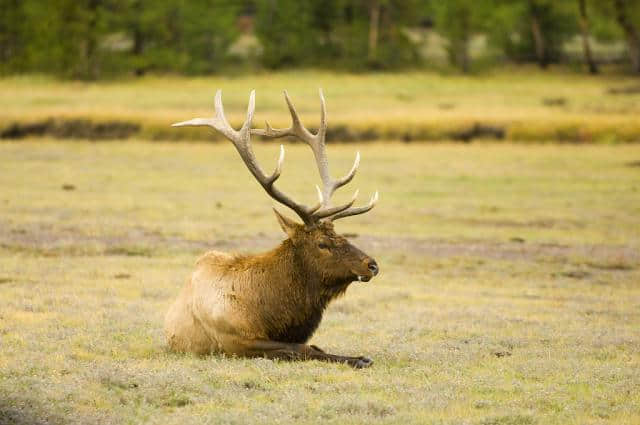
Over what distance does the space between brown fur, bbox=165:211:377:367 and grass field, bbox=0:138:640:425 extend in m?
0.35

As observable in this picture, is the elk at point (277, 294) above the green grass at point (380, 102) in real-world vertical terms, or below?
above

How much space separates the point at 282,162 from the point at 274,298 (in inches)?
49.2

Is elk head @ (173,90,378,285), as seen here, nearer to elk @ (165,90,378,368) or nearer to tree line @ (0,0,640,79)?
elk @ (165,90,378,368)

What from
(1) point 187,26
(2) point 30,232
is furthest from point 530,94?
(2) point 30,232

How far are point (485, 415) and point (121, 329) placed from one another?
4.85 meters

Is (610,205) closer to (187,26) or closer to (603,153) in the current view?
(603,153)

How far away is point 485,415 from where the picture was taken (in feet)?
28.4

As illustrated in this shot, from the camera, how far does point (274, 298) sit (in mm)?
10688

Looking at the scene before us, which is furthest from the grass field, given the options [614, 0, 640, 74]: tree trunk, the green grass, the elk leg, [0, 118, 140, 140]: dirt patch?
[614, 0, 640, 74]: tree trunk

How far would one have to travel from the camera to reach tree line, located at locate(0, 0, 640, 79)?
64000mm

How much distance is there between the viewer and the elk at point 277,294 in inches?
416

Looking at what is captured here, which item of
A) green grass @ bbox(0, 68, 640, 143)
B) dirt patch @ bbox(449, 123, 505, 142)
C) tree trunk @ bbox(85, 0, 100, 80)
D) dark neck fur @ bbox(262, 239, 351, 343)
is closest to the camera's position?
dark neck fur @ bbox(262, 239, 351, 343)

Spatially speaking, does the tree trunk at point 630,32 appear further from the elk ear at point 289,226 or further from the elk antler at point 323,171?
the elk ear at point 289,226

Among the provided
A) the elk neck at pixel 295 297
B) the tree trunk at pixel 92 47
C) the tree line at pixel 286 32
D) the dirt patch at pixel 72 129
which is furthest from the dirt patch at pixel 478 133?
the elk neck at pixel 295 297
